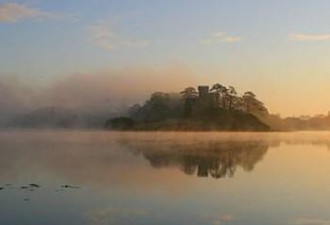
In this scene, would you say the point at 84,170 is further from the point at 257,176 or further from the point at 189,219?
the point at 189,219

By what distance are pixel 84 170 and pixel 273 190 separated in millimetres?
14908

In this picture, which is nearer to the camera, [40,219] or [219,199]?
[40,219]

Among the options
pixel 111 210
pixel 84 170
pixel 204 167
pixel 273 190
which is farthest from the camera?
pixel 204 167

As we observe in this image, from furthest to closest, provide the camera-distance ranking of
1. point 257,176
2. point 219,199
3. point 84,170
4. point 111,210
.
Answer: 1. point 84,170
2. point 257,176
3. point 219,199
4. point 111,210

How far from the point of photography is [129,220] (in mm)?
18969

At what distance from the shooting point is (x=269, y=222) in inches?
747

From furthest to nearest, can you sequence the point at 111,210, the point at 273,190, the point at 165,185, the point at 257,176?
the point at 257,176 → the point at 165,185 → the point at 273,190 → the point at 111,210

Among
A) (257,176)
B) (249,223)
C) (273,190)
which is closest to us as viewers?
(249,223)

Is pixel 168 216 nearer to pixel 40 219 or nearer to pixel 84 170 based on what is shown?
pixel 40 219

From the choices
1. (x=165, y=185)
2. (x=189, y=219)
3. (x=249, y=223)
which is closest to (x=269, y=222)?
(x=249, y=223)

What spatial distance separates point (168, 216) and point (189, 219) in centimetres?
81

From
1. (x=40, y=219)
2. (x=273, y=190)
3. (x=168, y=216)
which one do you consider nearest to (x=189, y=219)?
(x=168, y=216)

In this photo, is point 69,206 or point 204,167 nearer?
point 69,206

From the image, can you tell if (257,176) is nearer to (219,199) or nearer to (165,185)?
(165,185)
